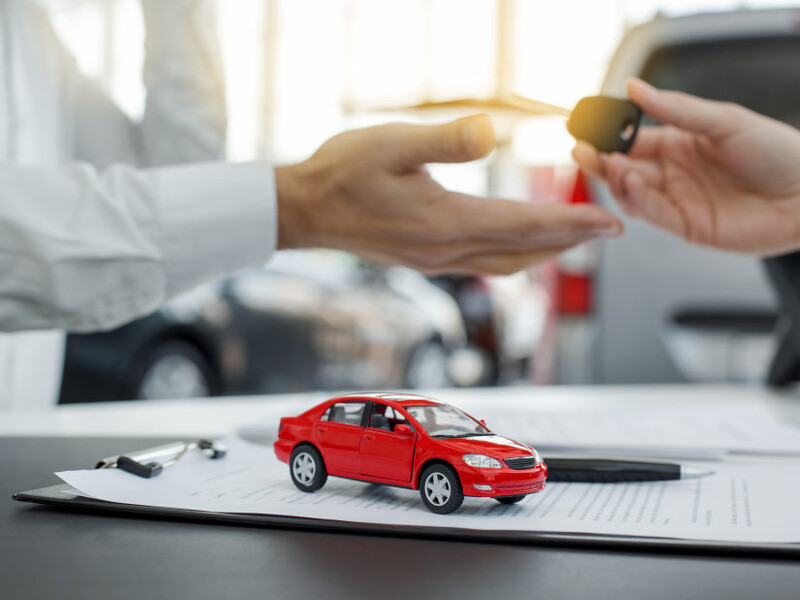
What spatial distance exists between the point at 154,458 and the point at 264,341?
279 centimetres

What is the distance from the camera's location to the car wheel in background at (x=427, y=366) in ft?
11.2

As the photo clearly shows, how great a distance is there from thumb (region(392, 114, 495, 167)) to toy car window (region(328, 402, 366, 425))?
0.20 metres

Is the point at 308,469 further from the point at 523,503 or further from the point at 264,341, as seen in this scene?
the point at 264,341

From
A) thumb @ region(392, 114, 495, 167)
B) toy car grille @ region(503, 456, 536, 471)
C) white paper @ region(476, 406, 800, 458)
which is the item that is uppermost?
thumb @ region(392, 114, 495, 167)

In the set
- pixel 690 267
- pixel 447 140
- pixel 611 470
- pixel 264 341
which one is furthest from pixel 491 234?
pixel 264 341

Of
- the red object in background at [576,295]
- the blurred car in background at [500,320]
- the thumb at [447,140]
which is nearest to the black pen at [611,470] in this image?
the thumb at [447,140]

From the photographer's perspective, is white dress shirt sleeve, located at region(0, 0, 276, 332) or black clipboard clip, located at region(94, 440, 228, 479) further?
white dress shirt sleeve, located at region(0, 0, 276, 332)

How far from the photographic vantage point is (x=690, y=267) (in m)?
1.50

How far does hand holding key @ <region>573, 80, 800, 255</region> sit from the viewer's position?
710mm

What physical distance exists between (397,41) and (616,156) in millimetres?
9445

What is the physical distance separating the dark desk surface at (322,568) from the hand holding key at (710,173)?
19.0 inches

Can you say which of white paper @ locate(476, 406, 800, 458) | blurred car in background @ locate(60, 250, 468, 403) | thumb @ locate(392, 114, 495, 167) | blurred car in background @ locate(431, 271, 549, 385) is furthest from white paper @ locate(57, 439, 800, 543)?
blurred car in background @ locate(431, 271, 549, 385)

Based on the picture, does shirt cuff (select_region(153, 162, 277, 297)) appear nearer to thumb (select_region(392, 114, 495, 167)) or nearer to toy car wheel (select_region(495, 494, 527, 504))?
thumb (select_region(392, 114, 495, 167))

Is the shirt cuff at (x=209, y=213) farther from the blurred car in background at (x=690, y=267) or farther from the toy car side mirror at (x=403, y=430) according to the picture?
the blurred car in background at (x=690, y=267)
